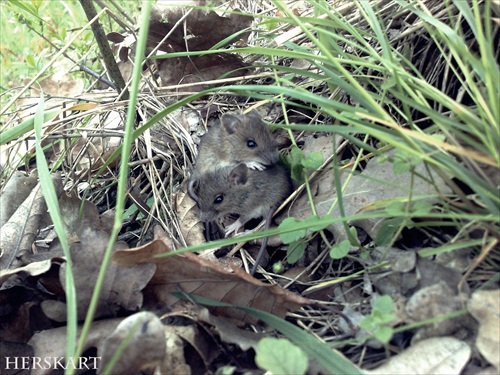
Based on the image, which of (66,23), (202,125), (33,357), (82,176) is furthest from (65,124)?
(66,23)

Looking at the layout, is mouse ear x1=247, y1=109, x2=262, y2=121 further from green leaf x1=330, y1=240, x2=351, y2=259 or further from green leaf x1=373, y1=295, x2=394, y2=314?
green leaf x1=373, y1=295, x2=394, y2=314

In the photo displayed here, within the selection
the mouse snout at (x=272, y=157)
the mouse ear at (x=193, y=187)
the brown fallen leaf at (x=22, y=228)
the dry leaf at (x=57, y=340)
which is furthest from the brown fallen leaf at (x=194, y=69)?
the dry leaf at (x=57, y=340)

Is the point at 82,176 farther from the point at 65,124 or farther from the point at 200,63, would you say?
the point at 200,63

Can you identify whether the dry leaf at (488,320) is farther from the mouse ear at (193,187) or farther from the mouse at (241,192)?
the mouse ear at (193,187)

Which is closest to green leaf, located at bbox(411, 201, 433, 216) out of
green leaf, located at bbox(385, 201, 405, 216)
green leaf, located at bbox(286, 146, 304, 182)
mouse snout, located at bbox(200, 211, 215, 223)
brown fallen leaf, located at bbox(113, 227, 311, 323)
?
green leaf, located at bbox(385, 201, 405, 216)

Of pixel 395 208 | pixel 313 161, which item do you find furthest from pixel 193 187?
pixel 395 208

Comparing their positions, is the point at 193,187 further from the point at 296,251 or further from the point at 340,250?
the point at 340,250
